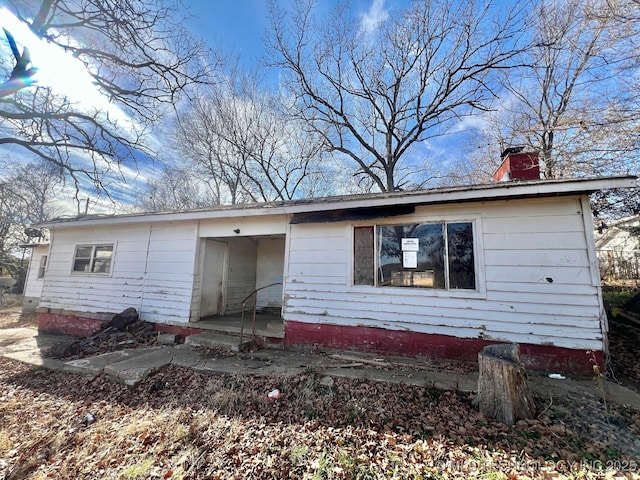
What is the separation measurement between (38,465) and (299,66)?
16.0 meters

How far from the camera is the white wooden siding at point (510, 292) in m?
4.27

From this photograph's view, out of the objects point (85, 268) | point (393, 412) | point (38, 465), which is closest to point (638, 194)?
point (393, 412)

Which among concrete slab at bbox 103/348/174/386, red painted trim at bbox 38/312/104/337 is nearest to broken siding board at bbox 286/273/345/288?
concrete slab at bbox 103/348/174/386

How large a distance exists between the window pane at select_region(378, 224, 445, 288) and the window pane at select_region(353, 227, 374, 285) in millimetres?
184

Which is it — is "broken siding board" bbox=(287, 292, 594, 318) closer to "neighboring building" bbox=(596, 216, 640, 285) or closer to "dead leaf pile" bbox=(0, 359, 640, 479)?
"dead leaf pile" bbox=(0, 359, 640, 479)

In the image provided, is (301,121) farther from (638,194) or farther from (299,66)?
(638,194)

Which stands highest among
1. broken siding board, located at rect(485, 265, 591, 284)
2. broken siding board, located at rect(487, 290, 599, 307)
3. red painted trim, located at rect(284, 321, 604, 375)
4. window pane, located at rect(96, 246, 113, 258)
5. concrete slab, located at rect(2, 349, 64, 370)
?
window pane, located at rect(96, 246, 113, 258)

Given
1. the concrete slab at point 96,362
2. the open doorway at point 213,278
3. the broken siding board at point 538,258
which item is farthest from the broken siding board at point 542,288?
the concrete slab at point 96,362

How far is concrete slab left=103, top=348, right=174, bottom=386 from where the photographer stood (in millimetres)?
4531

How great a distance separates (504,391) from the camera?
10.2 feet

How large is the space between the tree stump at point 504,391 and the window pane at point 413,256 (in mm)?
1917

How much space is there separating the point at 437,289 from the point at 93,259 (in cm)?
977

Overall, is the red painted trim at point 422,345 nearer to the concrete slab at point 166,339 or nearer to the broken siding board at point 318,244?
the broken siding board at point 318,244

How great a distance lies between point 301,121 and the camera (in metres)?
15.6
